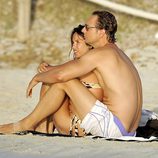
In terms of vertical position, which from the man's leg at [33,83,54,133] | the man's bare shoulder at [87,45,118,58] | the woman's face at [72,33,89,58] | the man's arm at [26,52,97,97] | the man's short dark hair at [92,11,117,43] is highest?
the man's short dark hair at [92,11,117,43]

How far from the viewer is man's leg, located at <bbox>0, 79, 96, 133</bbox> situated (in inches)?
199

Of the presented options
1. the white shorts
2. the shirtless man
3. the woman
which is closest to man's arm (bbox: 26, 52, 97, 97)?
the shirtless man

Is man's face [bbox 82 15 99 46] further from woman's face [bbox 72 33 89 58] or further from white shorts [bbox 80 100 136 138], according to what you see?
white shorts [bbox 80 100 136 138]

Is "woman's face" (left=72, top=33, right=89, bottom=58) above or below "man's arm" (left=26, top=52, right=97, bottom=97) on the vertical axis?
above

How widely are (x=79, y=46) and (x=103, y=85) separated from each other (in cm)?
52

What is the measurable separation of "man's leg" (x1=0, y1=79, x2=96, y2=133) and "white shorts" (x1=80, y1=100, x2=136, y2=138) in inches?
2.0

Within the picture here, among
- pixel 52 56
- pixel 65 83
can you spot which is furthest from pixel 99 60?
pixel 52 56

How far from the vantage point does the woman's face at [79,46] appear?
5434 mm

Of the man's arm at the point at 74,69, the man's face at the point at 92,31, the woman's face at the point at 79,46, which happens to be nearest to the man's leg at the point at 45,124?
the man's arm at the point at 74,69

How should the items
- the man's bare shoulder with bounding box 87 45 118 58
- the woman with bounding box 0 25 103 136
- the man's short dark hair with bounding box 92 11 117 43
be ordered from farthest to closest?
the woman with bounding box 0 25 103 136 < the man's short dark hair with bounding box 92 11 117 43 < the man's bare shoulder with bounding box 87 45 118 58

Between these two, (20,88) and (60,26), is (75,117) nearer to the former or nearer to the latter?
(20,88)

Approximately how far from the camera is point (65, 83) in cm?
513

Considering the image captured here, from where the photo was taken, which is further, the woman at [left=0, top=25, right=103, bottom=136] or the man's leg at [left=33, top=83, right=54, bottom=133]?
the man's leg at [left=33, top=83, right=54, bottom=133]

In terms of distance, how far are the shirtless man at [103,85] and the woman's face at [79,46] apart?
23cm
